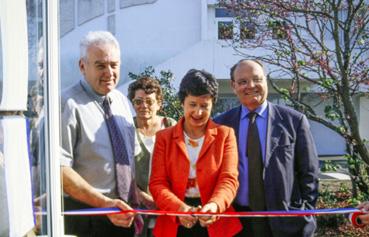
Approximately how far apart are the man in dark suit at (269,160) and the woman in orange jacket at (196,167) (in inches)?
5.4

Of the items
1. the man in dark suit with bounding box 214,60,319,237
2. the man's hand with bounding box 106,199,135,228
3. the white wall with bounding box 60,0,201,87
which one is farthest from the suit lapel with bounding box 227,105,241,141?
the white wall with bounding box 60,0,201,87

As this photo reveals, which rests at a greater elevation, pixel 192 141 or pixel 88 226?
pixel 192 141

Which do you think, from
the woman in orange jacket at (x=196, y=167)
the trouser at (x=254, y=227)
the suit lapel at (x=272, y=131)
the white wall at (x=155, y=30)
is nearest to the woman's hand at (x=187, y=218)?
the woman in orange jacket at (x=196, y=167)

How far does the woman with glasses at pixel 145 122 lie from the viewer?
11.0 feet

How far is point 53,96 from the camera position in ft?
7.38

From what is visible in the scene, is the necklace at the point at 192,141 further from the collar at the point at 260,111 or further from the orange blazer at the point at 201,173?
the collar at the point at 260,111

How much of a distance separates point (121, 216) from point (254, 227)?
2.46 feet

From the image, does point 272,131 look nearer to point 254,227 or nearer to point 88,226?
point 254,227

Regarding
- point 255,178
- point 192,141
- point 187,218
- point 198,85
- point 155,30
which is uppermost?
point 155,30

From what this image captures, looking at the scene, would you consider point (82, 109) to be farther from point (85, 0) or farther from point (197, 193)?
point (85, 0)

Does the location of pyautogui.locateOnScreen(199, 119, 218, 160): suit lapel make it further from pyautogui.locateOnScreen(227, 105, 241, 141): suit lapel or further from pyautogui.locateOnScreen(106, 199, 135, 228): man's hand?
pyautogui.locateOnScreen(106, 199, 135, 228): man's hand

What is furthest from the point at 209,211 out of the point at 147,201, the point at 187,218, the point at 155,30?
the point at 155,30

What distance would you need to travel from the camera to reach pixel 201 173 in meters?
2.96

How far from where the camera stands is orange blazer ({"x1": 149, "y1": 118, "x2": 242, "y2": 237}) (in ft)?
9.64
